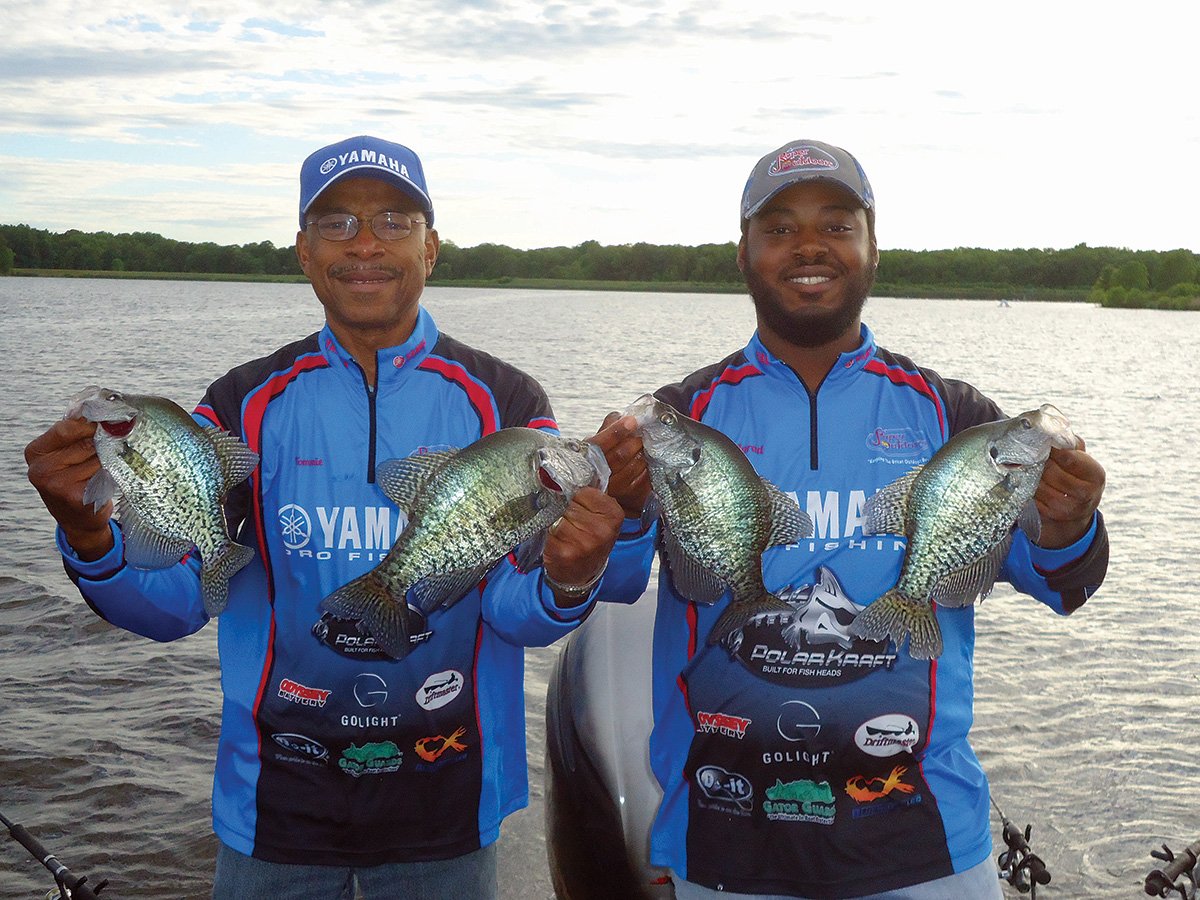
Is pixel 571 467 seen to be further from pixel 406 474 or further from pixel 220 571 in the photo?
pixel 220 571

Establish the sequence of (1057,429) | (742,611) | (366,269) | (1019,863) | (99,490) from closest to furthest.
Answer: (1057,429)
(99,490)
(742,611)
(366,269)
(1019,863)

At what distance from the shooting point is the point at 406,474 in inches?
138

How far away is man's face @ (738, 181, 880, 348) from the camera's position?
389 cm

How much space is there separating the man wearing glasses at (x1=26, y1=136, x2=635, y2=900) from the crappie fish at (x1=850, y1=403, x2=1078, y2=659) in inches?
42.1

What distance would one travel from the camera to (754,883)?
360 cm

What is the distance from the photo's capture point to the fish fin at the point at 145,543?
3.48 m

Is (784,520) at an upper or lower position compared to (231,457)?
lower

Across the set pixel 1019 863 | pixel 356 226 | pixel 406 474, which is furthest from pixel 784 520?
pixel 1019 863

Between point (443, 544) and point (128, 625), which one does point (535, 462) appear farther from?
point (128, 625)

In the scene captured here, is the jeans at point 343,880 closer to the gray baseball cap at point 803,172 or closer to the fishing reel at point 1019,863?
the gray baseball cap at point 803,172

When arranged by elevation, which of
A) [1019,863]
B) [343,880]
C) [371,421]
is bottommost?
[1019,863]

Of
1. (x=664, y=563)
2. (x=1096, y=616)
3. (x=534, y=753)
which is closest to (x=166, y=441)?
(x=664, y=563)

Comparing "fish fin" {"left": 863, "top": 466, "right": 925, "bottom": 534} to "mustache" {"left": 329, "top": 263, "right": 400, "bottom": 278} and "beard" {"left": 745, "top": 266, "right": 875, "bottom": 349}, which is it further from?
"mustache" {"left": 329, "top": 263, "right": 400, "bottom": 278}

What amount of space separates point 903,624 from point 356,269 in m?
2.22
